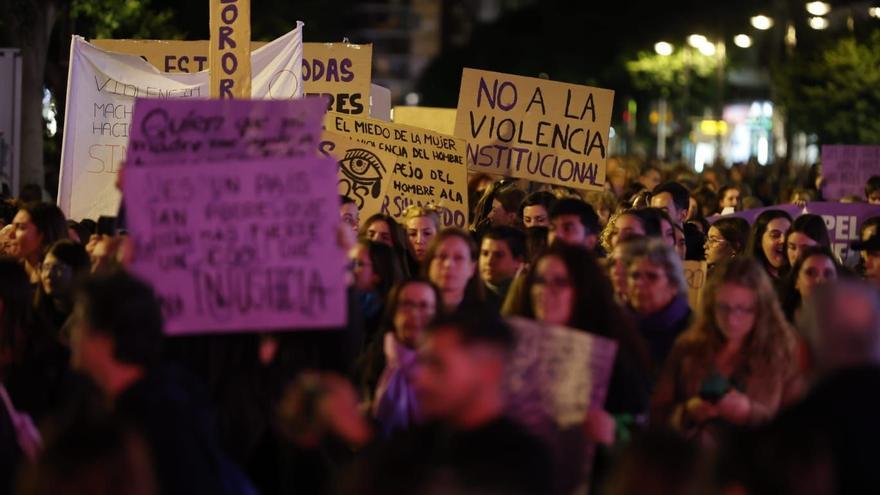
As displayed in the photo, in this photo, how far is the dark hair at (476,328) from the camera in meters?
5.12

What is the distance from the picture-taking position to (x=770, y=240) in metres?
11.3

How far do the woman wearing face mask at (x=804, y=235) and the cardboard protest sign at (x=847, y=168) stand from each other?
951cm

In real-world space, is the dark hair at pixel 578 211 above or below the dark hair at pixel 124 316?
above

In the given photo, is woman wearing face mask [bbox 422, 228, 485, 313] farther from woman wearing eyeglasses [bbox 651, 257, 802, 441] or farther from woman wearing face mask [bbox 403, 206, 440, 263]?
woman wearing face mask [bbox 403, 206, 440, 263]

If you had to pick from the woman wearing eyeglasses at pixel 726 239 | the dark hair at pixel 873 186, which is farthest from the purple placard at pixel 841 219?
the woman wearing eyeglasses at pixel 726 239

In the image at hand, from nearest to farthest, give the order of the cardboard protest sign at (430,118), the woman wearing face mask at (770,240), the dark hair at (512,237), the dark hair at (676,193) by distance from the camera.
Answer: the dark hair at (512,237)
the woman wearing face mask at (770,240)
the dark hair at (676,193)
the cardboard protest sign at (430,118)

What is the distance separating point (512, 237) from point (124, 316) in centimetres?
423

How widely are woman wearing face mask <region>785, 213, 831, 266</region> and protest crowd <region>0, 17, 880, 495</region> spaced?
3.23 ft

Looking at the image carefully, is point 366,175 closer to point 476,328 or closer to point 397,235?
point 397,235

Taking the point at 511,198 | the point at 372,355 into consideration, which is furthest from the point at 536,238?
the point at 372,355

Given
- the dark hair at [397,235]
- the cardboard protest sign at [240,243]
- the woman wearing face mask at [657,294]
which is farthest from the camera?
the dark hair at [397,235]

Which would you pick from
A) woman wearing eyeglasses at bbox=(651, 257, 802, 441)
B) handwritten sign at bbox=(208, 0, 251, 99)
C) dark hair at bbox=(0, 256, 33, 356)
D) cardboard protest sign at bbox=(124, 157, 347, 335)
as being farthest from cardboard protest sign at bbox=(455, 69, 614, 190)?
cardboard protest sign at bbox=(124, 157, 347, 335)

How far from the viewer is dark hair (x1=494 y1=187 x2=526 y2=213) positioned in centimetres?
1277

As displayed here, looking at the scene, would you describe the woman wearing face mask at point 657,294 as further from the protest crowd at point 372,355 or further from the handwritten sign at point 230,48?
the handwritten sign at point 230,48
